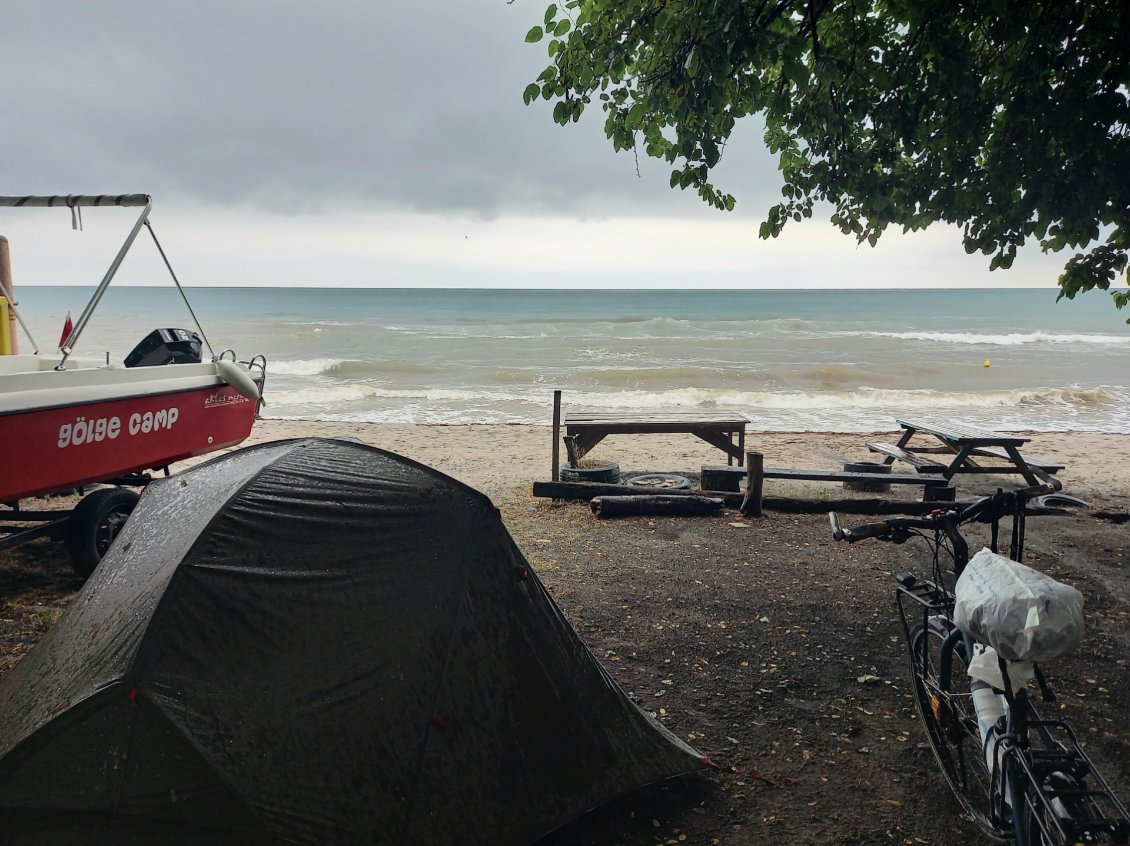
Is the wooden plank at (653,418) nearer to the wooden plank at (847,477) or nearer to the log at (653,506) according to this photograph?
the wooden plank at (847,477)

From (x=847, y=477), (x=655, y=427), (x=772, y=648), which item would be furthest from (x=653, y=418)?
(x=772, y=648)

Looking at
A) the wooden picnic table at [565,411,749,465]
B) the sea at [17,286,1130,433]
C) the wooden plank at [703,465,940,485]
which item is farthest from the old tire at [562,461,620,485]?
the sea at [17,286,1130,433]

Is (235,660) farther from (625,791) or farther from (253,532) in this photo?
(625,791)

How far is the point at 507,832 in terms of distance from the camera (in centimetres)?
302

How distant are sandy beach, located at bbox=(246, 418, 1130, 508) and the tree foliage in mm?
3573

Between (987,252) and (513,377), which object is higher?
(987,252)

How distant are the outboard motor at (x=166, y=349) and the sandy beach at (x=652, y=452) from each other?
2198 mm

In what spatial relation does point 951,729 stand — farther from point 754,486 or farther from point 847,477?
point 847,477

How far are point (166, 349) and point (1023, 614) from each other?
24.7 ft

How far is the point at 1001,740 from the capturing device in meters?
2.50

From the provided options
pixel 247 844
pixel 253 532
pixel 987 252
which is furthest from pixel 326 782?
pixel 987 252

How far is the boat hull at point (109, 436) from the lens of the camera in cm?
548

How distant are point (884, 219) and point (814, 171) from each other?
918 mm

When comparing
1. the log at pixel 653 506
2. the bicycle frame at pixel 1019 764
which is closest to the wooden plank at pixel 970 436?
the log at pixel 653 506
